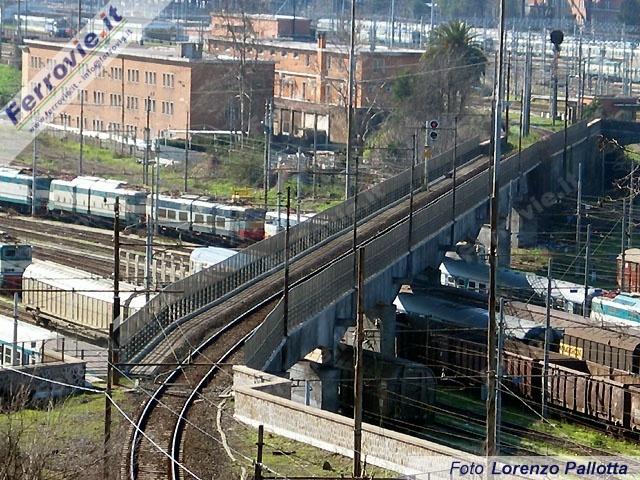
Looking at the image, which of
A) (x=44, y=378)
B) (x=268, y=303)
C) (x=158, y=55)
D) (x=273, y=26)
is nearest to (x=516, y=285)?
(x=268, y=303)

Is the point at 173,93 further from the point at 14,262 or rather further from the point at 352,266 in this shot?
the point at 352,266

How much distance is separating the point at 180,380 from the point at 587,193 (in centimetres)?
3701

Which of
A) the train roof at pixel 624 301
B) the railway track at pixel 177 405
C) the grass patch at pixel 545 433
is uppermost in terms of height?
the railway track at pixel 177 405

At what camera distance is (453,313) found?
38.2 m

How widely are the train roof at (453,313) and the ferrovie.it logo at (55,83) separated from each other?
3825 centimetres

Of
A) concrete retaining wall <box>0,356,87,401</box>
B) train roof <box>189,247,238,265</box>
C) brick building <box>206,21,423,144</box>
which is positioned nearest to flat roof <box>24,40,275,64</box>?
brick building <box>206,21,423,144</box>

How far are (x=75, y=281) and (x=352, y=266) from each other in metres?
9.43

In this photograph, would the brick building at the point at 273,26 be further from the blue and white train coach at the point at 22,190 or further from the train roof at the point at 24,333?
the train roof at the point at 24,333

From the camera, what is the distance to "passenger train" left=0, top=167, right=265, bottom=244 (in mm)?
49625

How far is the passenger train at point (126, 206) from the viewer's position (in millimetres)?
49625

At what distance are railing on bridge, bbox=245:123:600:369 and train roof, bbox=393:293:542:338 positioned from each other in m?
1.71

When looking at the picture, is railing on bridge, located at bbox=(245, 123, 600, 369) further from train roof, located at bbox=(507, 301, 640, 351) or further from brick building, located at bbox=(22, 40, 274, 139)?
brick building, located at bbox=(22, 40, 274, 139)

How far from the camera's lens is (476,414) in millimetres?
32281

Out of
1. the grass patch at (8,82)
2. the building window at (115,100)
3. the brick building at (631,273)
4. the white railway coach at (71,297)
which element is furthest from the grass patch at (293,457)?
the grass patch at (8,82)
